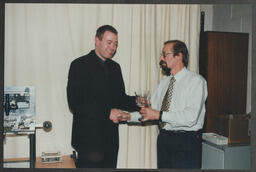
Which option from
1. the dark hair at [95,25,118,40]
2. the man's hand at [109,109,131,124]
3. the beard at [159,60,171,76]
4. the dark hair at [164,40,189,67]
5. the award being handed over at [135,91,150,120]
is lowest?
the man's hand at [109,109,131,124]

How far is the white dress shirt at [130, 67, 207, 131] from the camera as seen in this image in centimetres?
180

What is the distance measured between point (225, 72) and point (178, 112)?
0.51m

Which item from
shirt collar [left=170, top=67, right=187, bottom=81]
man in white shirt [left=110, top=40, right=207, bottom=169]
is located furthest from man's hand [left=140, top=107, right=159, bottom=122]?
shirt collar [left=170, top=67, right=187, bottom=81]

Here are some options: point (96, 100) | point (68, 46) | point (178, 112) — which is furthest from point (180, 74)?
point (68, 46)

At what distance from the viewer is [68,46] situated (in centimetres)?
183

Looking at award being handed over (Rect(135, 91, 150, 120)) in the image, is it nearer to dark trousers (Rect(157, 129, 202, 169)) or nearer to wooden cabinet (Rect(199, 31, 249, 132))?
dark trousers (Rect(157, 129, 202, 169))

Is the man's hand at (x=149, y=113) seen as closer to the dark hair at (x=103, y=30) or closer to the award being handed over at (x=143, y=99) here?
the award being handed over at (x=143, y=99)

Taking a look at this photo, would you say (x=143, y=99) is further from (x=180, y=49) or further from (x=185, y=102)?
(x=180, y=49)

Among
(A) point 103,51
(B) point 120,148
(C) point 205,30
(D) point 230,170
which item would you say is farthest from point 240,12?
(B) point 120,148

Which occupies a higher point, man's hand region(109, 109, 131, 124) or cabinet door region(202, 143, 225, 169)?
man's hand region(109, 109, 131, 124)

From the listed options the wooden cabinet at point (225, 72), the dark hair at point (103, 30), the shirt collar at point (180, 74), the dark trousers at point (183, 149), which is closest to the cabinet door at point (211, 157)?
the dark trousers at point (183, 149)

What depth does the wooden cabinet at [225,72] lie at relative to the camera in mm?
1850

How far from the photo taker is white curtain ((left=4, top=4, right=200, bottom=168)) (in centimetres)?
182

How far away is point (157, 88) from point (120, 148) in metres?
0.58
